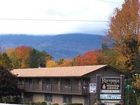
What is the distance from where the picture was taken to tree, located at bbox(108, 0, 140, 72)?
6794cm

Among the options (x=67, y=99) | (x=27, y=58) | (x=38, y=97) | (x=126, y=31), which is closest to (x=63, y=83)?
(x=67, y=99)

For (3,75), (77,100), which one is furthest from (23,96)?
(77,100)

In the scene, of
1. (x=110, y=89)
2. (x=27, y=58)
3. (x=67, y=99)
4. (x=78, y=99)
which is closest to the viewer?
(x=110, y=89)

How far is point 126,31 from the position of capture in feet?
226

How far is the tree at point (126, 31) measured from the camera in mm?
67938

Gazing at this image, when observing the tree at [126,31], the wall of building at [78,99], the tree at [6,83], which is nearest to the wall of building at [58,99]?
the wall of building at [78,99]

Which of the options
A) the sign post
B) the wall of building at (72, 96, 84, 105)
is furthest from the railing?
the sign post

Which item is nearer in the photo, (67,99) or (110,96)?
(110,96)

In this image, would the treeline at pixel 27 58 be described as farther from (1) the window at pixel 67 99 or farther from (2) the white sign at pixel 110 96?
(2) the white sign at pixel 110 96

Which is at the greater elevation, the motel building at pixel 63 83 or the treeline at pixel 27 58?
the treeline at pixel 27 58

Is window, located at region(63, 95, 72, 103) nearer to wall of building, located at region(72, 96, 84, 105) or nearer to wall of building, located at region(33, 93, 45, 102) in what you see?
wall of building, located at region(72, 96, 84, 105)

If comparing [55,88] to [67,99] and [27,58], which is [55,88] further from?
[27,58]

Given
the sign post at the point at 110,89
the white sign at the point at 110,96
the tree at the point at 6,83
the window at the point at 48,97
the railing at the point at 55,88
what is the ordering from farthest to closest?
the window at the point at 48,97, the tree at the point at 6,83, the railing at the point at 55,88, the white sign at the point at 110,96, the sign post at the point at 110,89

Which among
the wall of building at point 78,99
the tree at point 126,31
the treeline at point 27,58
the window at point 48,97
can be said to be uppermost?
the treeline at point 27,58
